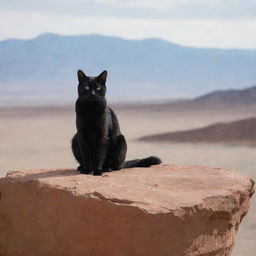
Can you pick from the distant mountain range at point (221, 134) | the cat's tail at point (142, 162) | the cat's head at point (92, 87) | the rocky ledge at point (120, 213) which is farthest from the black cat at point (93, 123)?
the distant mountain range at point (221, 134)

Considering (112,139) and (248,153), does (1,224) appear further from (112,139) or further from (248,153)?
(248,153)

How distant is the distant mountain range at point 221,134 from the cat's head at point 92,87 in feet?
61.1

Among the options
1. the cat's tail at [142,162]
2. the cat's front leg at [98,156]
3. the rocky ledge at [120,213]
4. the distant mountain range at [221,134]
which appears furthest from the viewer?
the distant mountain range at [221,134]

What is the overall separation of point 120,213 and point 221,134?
20957 mm

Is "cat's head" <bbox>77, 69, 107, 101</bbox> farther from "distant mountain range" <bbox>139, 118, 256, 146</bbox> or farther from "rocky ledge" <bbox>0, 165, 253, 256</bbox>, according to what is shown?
"distant mountain range" <bbox>139, 118, 256, 146</bbox>

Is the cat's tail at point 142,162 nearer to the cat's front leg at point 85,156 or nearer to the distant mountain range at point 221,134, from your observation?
the cat's front leg at point 85,156

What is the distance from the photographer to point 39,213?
6773mm

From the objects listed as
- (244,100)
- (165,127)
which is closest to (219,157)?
(165,127)

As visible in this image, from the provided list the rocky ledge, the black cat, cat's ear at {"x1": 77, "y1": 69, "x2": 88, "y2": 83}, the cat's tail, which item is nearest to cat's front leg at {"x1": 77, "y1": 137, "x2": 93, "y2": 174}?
the black cat

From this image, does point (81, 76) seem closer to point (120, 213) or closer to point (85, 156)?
point (85, 156)

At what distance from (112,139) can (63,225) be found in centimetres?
141

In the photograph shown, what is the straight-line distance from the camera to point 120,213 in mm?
6230

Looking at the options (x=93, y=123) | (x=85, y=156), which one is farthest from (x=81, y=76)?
(x=85, y=156)

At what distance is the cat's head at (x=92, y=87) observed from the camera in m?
7.14
